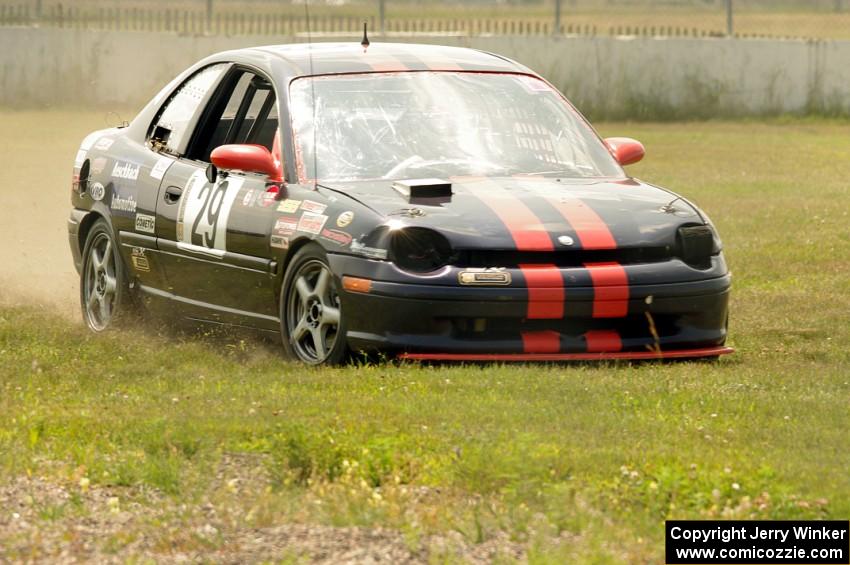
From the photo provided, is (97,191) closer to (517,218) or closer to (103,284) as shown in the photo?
(103,284)

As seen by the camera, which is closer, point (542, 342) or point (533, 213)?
point (542, 342)

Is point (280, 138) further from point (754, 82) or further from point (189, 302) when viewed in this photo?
point (754, 82)

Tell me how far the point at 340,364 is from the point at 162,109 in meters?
2.69

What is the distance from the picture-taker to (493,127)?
877 cm

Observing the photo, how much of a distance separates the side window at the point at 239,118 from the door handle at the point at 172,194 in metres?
0.27

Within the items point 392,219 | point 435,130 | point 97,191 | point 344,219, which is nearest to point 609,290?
point 392,219

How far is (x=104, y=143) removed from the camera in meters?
10.1

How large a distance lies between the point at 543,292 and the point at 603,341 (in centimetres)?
39

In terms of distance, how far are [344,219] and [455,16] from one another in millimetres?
23573

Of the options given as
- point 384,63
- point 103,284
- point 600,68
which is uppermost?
point 384,63

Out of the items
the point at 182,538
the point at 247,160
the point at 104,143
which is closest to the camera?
the point at 182,538

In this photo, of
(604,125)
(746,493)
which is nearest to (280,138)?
(746,493)

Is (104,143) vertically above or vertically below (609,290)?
above

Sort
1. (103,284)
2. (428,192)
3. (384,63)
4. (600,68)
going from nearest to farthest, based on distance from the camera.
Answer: (428,192) → (384,63) → (103,284) → (600,68)
